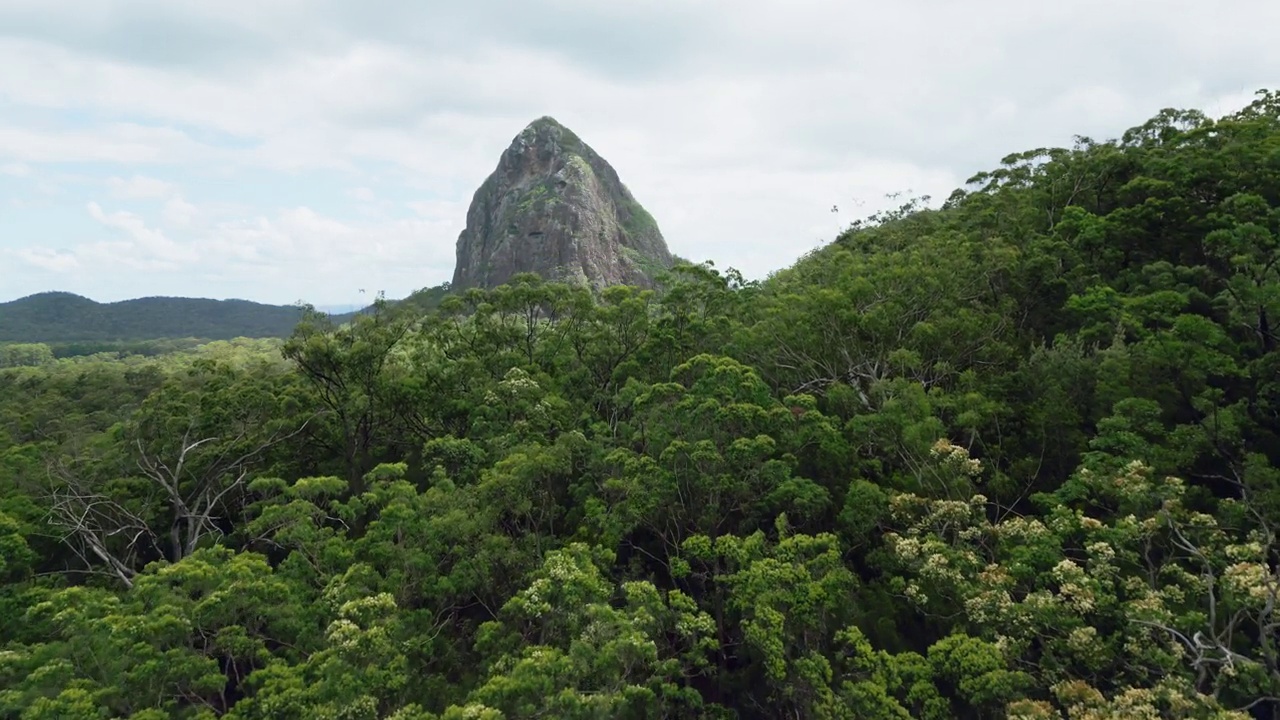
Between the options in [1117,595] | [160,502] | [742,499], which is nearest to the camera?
[1117,595]

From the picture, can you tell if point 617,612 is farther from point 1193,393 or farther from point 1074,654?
point 1193,393

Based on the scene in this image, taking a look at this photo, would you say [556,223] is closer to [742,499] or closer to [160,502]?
[160,502]

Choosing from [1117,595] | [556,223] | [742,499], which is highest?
[556,223]

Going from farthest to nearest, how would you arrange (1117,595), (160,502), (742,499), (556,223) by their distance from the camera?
(556,223) < (160,502) < (742,499) < (1117,595)

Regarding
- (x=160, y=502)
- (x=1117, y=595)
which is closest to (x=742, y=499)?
(x=1117, y=595)

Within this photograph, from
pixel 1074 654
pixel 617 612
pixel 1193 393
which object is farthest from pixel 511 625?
pixel 1193 393

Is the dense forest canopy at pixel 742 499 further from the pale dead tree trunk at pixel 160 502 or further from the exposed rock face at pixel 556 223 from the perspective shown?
the exposed rock face at pixel 556 223

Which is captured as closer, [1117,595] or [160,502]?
[1117,595]
